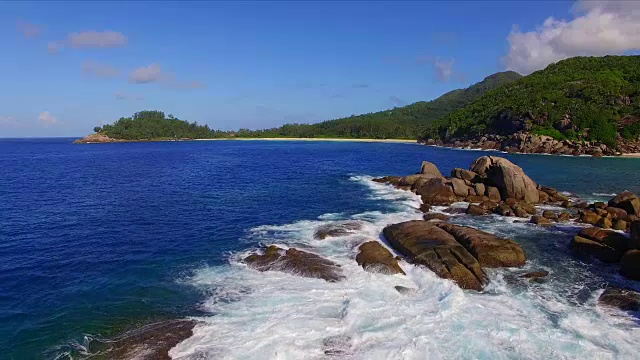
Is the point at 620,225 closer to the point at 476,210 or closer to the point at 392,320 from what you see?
the point at 476,210

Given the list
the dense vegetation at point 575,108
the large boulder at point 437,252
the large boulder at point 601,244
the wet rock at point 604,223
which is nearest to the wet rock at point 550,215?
the wet rock at point 604,223

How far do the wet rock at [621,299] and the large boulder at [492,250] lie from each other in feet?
19.4

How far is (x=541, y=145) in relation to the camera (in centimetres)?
13862

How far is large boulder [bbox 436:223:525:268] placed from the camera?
3035 centimetres

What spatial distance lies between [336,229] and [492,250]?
14741 mm

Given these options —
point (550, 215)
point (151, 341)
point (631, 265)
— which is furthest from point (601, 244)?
point (151, 341)

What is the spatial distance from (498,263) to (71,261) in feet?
111

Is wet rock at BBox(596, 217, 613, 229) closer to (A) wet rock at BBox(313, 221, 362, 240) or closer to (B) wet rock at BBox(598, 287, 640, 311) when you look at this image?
(B) wet rock at BBox(598, 287, 640, 311)

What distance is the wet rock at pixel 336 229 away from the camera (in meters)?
38.2

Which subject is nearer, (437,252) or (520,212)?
(437,252)

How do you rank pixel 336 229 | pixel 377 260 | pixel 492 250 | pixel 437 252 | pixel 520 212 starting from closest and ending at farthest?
pixel 377 260, pixel 437 252, pixel 492 250, pixel 336 229, pixel 520 212

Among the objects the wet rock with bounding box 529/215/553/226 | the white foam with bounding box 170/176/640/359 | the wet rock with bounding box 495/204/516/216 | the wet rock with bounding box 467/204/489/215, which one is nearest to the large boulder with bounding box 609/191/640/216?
the wet rock with bounding box 529/215/553/226

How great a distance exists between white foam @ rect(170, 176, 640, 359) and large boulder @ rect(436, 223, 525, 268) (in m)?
1.03

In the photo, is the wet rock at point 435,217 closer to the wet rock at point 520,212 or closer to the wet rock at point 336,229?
the wet rock at point 336,229
